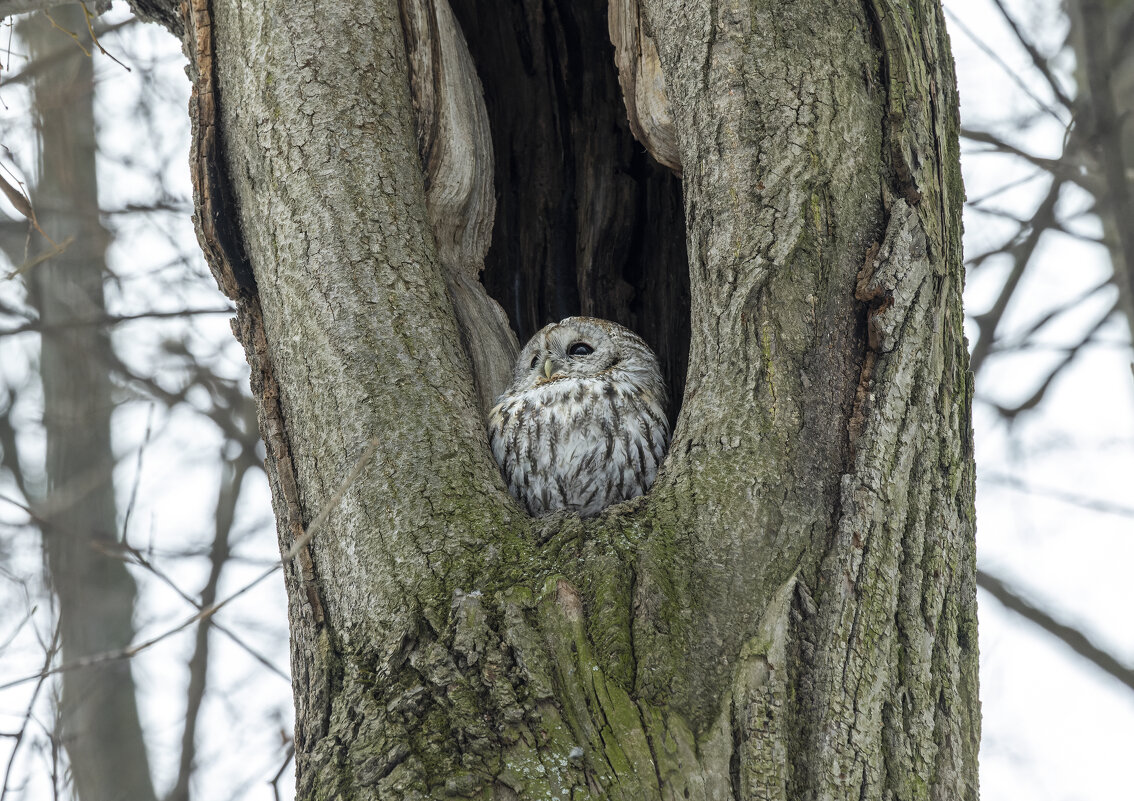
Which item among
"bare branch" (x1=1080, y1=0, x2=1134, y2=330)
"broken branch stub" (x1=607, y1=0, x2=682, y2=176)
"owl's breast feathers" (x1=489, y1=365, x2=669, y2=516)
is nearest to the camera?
"broken branch stub" (x1=607, y1=0, x2=682, y2=176)

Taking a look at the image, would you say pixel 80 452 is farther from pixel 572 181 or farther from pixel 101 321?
pixel 572 181

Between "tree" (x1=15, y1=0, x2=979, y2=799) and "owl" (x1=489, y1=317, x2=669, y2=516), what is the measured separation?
401mm

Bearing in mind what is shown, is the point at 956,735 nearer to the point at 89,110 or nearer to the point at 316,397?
the point at 316,397

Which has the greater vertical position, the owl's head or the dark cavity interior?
the dark cavity interior

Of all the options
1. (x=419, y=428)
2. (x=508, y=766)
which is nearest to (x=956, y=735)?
(x=508, y=766)

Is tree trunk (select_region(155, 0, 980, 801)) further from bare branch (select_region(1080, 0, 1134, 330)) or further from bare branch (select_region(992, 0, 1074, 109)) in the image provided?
bare branch (select_region(992, 0, 1074, 109))

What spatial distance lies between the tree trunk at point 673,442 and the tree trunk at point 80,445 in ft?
7.82

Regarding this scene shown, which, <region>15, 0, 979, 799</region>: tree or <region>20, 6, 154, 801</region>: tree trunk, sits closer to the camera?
<region>15, 0, 979, 799</region>: tree

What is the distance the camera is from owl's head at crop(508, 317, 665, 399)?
3.46 meters

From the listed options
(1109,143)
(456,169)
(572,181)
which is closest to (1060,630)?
(1109,143)

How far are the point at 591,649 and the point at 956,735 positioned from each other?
734mm

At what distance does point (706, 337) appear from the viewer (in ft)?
7.27

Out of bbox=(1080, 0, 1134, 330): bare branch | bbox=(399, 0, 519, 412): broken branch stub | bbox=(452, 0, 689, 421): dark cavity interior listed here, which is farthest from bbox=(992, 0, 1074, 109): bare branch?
bbox=(399, 0, 519, 412): broken branch stub

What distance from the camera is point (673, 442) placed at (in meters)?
2.19
